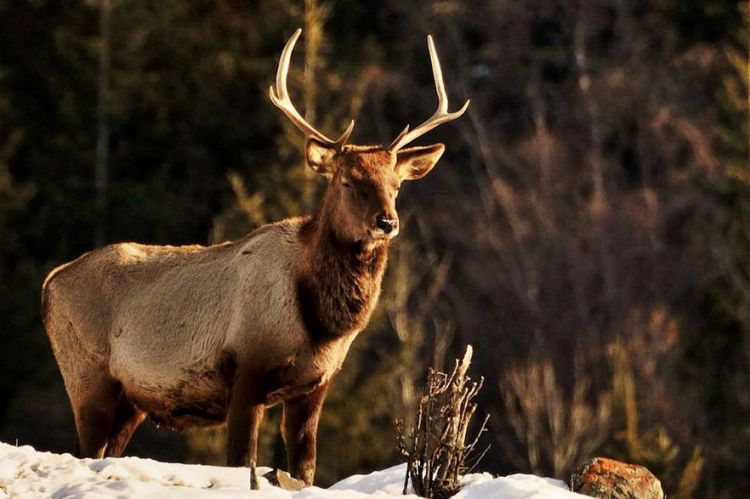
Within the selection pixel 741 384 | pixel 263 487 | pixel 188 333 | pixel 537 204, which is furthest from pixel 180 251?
pixel 537 204

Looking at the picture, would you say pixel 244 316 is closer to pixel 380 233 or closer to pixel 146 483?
pixel 380 233

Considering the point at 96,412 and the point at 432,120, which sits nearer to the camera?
the point at 432,120

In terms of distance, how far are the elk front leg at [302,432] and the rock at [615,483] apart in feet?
5.92

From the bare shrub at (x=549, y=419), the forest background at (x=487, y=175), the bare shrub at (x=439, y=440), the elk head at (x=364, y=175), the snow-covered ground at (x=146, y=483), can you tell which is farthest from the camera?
the forest background at (x=487, y=175)

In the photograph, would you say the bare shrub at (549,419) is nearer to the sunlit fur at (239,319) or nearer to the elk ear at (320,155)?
the sunlit fur at (239,319)

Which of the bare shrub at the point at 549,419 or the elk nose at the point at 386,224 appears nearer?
the elk nose at the point at 386,224

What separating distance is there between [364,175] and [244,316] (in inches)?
44.4

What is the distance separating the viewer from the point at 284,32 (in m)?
45.3

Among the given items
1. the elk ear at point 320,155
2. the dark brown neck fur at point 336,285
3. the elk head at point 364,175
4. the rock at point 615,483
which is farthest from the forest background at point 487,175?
the rock at point 615,483

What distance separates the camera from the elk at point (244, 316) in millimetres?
12383

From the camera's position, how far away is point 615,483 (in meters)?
11.6

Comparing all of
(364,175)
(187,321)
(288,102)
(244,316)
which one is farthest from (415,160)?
(187,321)

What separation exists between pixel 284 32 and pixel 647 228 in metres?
9.93

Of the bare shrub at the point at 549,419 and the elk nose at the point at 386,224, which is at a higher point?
the elk nose at the point at 386,224
